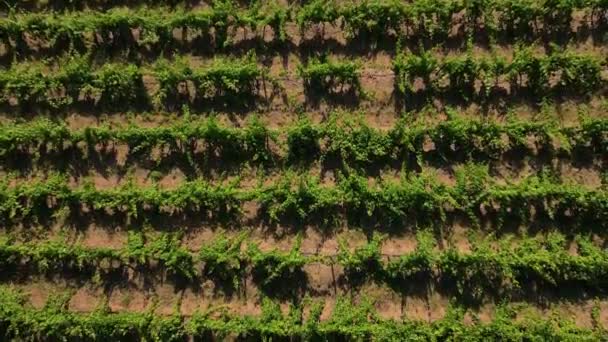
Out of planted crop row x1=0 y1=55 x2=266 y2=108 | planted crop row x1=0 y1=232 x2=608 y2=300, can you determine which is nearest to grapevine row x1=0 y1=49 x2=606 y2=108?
planted crop row x1=0 y1=55 x2=266 y2=108

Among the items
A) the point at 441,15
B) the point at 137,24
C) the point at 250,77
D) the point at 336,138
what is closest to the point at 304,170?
the point at 336,138

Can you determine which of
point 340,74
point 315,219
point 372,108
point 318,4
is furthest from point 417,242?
point 318,4

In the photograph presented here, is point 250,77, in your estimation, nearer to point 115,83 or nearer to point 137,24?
point 137,24

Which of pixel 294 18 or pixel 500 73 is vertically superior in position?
pixel 294 18

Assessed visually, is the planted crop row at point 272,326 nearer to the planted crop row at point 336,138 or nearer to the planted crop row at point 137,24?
the planted crop row at point 336,138

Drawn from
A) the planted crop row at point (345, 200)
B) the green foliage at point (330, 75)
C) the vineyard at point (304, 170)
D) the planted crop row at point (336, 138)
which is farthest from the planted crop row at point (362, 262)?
the green foliage at point (330, 75)

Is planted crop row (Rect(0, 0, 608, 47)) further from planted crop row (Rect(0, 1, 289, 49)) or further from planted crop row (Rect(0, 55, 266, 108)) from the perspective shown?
planted crop row (Rect(0, 55, 266, 108))
